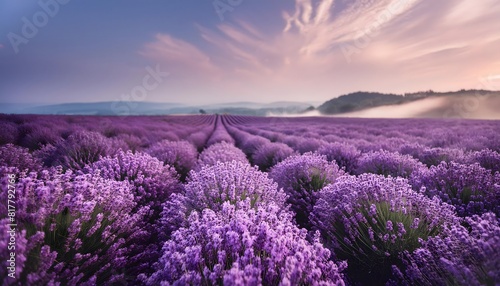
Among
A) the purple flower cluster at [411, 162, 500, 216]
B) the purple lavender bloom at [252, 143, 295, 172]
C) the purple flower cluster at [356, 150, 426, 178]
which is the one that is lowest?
the purple lavender bloom at [252, 143, 295, 172]

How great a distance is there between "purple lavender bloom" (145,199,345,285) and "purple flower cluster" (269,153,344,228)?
1.68 m

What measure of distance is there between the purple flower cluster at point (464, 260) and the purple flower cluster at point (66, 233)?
199cm

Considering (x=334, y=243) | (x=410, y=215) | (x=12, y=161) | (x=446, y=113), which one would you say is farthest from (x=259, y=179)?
(x=446, y=113)

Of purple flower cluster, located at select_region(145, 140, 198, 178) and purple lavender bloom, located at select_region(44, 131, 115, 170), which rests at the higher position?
purple lavender bloom, located at select_region(44, 131, 115, 170)

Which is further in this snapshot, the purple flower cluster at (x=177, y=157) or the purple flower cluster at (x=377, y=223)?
the purple flower cluster at (x=177, y=157)

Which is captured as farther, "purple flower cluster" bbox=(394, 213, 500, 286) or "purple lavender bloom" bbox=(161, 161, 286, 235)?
"purple lavender bloom" bbox=(161, 161, 286, 235)

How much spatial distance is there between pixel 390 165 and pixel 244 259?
353 centimetres

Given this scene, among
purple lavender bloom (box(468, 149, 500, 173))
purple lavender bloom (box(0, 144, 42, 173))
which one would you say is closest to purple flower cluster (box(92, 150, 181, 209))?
purple lavender bloom (box(0, 144, 42, 173))

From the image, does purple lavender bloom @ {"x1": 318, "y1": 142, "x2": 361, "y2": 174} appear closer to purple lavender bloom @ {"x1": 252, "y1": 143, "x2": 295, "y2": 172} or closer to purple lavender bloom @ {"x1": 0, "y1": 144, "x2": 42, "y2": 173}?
purple lavender bloom @ {"x1": 252, "y1": 143, "x2": 295, "y2": 172}

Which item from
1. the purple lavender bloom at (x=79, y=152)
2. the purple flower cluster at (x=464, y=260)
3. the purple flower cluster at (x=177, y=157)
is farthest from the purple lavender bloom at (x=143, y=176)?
the purple flower cluster at (x=464, y=260)

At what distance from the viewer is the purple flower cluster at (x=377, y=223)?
192cm

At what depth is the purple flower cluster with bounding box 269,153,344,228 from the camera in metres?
3.32

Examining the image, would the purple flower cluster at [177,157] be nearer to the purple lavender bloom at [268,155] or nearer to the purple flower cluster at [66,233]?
the purple lavender bloom at [268,155]

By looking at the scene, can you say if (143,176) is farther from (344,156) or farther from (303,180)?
(344,156)
